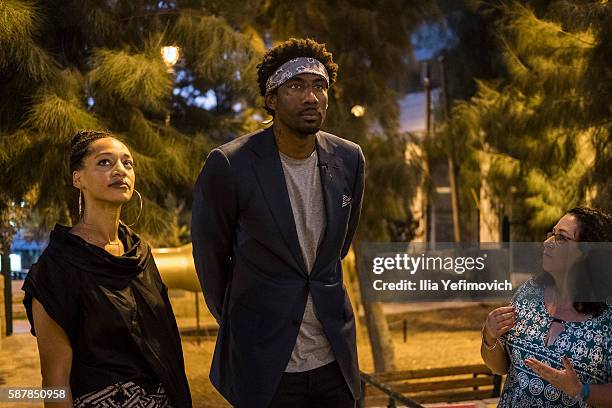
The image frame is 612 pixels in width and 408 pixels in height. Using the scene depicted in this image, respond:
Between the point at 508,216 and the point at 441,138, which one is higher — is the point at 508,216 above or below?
below

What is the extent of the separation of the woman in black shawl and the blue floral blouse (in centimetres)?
65

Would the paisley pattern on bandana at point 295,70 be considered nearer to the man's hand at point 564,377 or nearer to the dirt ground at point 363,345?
the man's hand at point 564,377

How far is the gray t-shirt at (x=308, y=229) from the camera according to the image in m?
1.51

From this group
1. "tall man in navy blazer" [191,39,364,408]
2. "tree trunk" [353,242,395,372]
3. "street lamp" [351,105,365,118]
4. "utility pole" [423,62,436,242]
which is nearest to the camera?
"tall man in navy blazer" [191,39,364,408]

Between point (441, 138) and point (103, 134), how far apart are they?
3.72 meters

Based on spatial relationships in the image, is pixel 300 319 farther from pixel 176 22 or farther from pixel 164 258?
pixel 176 22

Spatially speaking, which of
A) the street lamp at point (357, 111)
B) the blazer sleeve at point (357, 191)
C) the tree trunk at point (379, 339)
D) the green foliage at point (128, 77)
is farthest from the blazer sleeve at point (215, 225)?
the tree trunk at point (379, 339)

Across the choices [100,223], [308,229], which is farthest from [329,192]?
[100,223]

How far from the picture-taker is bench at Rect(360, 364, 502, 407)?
12.5ft

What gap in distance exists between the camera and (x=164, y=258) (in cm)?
284

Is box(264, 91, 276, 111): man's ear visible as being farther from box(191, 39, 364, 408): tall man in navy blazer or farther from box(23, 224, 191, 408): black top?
box(23, 224, 191, 408): black top

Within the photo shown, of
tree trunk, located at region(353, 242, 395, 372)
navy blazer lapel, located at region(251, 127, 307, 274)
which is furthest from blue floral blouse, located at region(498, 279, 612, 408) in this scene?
tree trunk, located at region(353, 242, 395, 372)

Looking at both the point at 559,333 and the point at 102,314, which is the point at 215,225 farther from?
the point at 559,333

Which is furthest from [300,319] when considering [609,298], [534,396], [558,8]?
[558,8]
